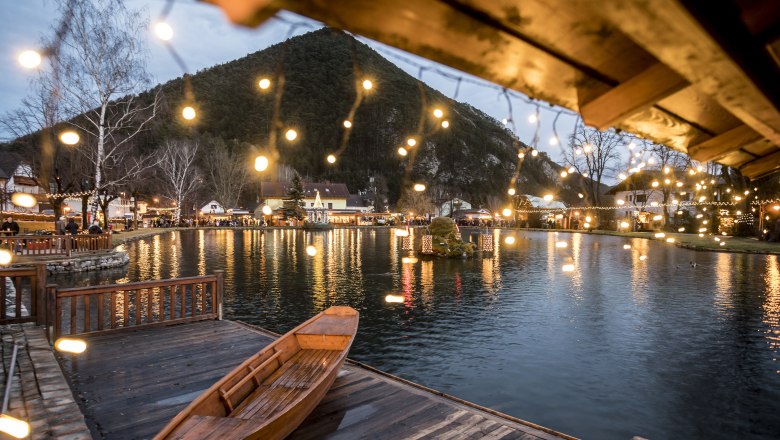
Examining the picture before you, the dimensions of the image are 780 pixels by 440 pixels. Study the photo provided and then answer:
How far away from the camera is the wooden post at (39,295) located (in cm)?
806

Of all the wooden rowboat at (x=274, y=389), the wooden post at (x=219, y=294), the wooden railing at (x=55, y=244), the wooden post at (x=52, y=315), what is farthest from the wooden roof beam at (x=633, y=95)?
the wooden railing at (x=55, y=244)

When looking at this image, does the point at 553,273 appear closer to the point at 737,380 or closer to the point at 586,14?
the point at 737,380

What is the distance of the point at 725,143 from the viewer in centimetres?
326

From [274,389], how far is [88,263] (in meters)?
20.3

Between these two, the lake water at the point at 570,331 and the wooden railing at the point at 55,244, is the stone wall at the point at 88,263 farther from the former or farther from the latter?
the lake water at the point at 570,331

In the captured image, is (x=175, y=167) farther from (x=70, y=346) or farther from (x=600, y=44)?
(x=600, y=44)

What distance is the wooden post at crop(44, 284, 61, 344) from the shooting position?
783 centimetres

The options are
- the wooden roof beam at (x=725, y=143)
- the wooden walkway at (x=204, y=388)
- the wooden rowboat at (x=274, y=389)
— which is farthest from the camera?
the wooden walkway at (x=204, y=388)

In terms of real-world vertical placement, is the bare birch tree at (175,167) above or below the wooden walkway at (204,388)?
above

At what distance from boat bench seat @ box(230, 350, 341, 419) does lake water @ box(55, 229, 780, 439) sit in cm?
288

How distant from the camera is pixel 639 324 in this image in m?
12.0

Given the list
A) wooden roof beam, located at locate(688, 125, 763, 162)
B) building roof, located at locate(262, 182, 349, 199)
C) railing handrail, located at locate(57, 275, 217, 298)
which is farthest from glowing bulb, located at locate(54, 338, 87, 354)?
building roof, located at locate(262, 182, 349, 199)

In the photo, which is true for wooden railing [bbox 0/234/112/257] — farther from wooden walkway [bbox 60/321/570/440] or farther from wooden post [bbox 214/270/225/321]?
wooden walkway [bbox 60/321/570/440]

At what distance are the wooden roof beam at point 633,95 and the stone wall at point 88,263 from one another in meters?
23.4
